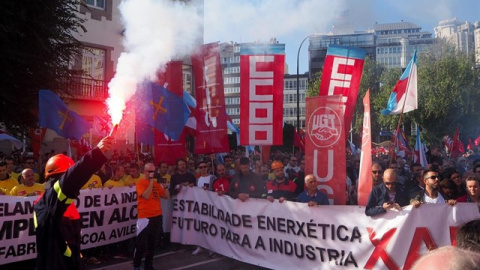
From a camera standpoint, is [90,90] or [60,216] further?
[90,90]

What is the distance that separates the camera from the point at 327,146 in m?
6.69

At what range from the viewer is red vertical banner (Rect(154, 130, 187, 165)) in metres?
9.11

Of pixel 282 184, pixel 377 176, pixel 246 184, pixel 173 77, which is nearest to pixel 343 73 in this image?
pixel 377 176

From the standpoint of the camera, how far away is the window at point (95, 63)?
21.8m

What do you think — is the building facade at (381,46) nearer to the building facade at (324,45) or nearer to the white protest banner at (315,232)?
the building facade at (324,45)

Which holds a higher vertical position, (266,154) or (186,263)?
(266,154)

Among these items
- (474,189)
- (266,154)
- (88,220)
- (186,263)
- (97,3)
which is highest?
(97,3)

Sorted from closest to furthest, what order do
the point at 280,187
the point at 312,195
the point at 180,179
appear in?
the point at 312,195
the point at 280,187
the point at 180,179

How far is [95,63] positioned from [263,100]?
16.4 meters

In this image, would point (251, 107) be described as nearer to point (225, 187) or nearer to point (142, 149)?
point (225, 187)

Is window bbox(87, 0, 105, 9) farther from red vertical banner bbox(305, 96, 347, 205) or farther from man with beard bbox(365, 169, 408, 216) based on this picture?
man with beard bbox(365, 169, 408, 216)

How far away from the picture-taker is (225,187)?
823 cm

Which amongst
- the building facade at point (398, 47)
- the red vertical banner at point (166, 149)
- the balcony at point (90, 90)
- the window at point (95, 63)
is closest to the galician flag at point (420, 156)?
the red vertical banner at point (166, 149)

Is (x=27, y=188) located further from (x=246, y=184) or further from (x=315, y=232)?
(x=315, y=232)
